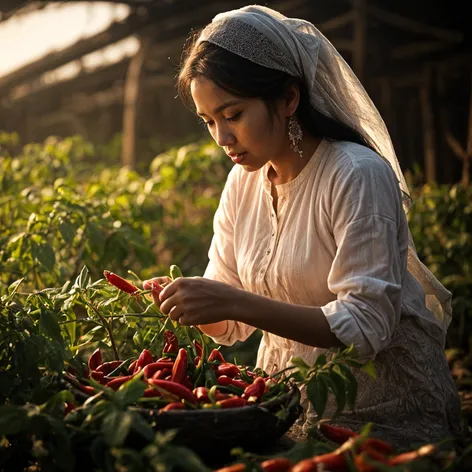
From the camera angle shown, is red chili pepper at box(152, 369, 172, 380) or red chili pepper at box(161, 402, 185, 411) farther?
red chili pepper at box(152, 369, 172, 380)

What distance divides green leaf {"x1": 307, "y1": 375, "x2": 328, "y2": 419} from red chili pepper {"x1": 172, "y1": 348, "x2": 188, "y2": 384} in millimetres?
342

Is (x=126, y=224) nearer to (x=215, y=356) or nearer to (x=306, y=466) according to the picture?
(x=215, y=356)

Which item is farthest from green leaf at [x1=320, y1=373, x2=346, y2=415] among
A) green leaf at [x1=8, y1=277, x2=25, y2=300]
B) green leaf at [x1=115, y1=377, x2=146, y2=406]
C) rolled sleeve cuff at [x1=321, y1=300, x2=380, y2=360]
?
green leaf at [x1=8, y1=277, x2=25, y2=300]

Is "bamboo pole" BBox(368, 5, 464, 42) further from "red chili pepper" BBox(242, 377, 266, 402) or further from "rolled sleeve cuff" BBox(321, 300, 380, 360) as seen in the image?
"red chili pepper" BBox(242, 377, 266, 402)

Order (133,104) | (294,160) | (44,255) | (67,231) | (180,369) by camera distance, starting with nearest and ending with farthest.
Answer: (180,369) → (294,160) → (44,255) → (67,231) → (133,104)

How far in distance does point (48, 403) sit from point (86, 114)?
501 inches

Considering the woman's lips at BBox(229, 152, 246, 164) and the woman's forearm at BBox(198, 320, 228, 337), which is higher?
the woman's lips at BBox(229, 152, 246, 164)

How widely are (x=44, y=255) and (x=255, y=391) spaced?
53.0 inches

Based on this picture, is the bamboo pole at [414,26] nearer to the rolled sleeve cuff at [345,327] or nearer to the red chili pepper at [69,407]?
the rolled sleeve cuff at [345,327]

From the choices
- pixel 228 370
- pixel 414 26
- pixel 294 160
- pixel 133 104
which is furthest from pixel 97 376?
pixel 133 104

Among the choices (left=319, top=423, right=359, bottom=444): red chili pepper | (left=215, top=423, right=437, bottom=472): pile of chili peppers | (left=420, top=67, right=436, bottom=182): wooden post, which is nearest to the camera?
(left=215, top=423, right=437, bottom=472): pile of chili peppers

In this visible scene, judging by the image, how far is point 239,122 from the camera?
2205mm

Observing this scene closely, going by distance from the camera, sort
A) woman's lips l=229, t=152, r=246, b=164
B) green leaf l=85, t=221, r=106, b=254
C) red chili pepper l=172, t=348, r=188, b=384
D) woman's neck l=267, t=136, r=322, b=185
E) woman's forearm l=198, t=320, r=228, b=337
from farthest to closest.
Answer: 1. green leaf l=85, t=221, r=106, b=254
2. woman's forearm l=198, t=320, r=228, b=337
3. woman's neck l=267, t=136, r=322, b=185
4. woman's lips l=229, t=152, r=246, b=164
5. red chili pepper l=172, t=348, r=188, b=384

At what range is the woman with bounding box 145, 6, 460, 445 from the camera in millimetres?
2010
